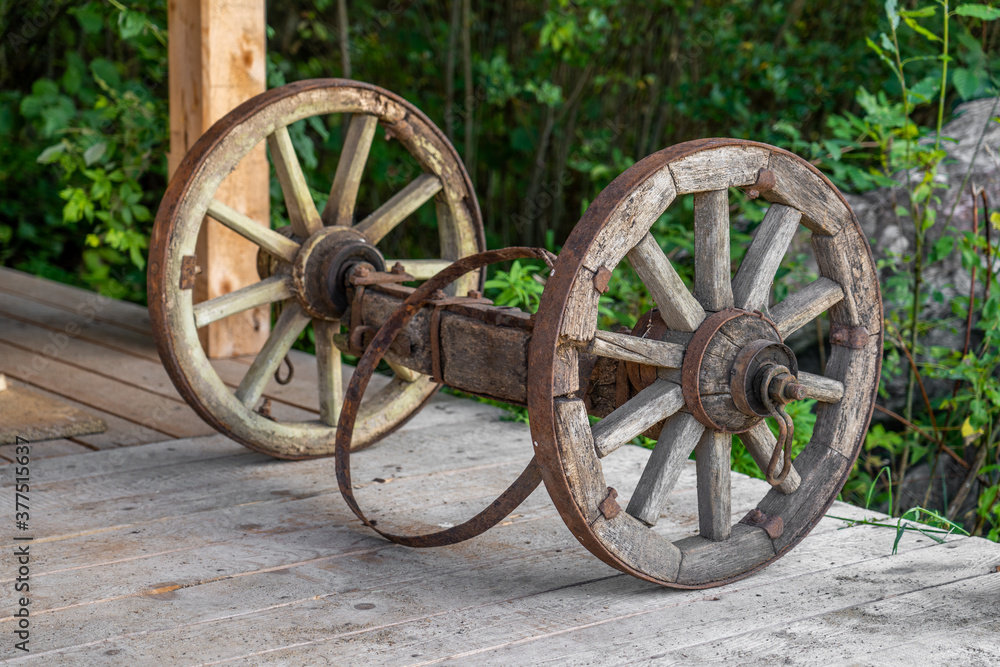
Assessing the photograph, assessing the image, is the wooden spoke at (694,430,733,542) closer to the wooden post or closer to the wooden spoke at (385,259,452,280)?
the wooden spoke at (385,259,452,280)

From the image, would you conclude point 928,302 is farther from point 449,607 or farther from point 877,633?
point 449,607

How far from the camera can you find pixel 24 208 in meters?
5.86

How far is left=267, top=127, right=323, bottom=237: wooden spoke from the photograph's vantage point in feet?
8.25

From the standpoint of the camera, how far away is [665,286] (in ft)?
5.89

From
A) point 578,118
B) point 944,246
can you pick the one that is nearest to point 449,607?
point 944,246

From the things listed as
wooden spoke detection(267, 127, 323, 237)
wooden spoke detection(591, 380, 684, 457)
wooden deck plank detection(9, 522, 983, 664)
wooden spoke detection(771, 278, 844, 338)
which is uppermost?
wooden spoke detection(267, 127, 323, 237)

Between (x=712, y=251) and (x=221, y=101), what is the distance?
83.4 inches

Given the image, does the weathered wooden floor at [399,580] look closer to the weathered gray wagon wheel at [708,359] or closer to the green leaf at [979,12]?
the weathered gray wagon wheel at [708,359]

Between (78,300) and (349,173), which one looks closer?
(349,173)

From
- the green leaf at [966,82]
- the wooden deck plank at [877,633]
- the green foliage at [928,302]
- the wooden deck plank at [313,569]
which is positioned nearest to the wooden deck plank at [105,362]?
the wooden deck plank at [313,569]

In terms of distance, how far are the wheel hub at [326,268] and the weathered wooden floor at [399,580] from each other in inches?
16.4

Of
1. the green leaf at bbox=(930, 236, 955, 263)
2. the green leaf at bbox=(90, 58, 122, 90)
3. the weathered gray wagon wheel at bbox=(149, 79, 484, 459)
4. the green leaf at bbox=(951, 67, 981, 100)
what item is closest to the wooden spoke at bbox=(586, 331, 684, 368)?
the weathered gray wagon wheel at bbox=(149, 79, 484, 459)

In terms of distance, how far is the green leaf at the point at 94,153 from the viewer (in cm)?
360

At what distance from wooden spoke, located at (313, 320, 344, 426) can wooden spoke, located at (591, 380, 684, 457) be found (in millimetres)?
1020
